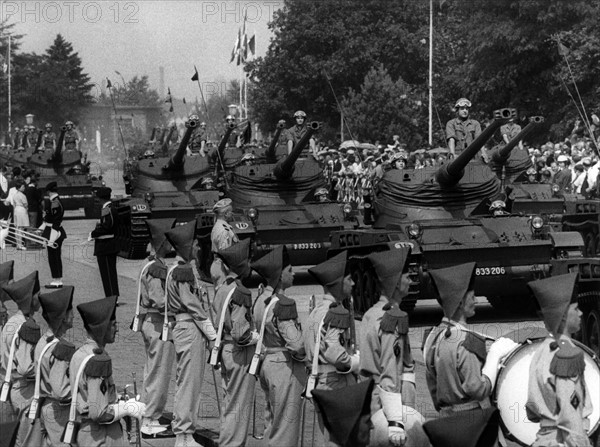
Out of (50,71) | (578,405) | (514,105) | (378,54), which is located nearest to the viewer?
(578,405)

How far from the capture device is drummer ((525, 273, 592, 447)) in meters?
7.64

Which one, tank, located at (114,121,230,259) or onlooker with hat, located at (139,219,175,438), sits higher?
onlooker with hat, located at (139,219,175,438)

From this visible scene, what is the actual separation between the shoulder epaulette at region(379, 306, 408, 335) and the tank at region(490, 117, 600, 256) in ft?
37.3

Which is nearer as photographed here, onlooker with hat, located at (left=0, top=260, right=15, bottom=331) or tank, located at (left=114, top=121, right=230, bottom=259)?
onlooker with hat, located at (left=0, top=260, right=15, bottom=331)

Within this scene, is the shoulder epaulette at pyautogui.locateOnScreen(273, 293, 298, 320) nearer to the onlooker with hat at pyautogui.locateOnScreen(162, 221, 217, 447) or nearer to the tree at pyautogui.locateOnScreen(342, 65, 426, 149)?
the onlooker with hat at pyautogui.locateOnScreen(162, 221, 217, 447)

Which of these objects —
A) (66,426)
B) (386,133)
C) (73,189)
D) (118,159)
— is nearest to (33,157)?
(73,189)

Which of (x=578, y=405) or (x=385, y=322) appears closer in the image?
(x=578, y=405)

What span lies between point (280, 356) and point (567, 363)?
3338 millimetres

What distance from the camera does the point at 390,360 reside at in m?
8.92

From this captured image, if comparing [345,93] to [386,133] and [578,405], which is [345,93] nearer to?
[386,133]

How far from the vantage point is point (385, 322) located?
8.98 meters

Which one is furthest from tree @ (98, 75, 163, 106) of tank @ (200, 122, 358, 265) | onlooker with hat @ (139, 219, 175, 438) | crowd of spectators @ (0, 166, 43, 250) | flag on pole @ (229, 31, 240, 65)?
onlooker with hat @ (139, 219, 175, 438)

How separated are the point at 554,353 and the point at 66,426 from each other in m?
3.32

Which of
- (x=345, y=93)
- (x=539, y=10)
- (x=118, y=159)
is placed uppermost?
(x=539, y=10)
